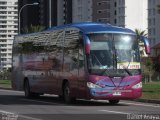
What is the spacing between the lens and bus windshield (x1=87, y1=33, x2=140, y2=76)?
893 inches

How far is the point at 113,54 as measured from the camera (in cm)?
2295

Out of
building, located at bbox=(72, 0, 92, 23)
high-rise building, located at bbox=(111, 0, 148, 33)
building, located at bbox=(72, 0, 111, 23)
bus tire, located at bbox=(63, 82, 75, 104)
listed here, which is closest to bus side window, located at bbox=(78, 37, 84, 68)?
bus tire, located at bbox=(63, 82, 75, 104)

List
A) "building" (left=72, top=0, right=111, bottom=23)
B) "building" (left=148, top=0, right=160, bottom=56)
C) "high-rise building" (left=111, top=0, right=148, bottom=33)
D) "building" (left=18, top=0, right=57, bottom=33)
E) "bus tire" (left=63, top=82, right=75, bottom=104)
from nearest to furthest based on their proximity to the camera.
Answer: "bus tire" (left=63, top=82, right=75, bottom=104) < "building" (left=148, top=0, right=160, bottom=56) < "high-rise building" (left=111, top=0, right=148, bottom=33) < "building" (left=72, top=0, right=111, bottom=23) < "building" (left=18, top=0, right=57, bottom=33)

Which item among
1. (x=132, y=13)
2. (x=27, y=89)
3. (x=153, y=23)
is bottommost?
(x=27, y=89)

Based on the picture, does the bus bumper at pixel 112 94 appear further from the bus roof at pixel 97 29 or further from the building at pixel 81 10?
the building at pixel 81 10

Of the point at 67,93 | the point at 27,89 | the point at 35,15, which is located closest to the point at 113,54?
the point at 67,93

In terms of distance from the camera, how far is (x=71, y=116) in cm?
1762

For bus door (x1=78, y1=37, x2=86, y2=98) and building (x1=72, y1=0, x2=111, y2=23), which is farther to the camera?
building (x1=72, y1=0, x2=111, y2=23)

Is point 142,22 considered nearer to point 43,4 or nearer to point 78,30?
point 43,4

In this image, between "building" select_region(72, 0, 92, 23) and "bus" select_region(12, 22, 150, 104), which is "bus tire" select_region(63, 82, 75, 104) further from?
"building" select_region(72, 0, 92, 23)

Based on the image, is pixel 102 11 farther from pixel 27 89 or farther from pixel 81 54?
pixel 81 54

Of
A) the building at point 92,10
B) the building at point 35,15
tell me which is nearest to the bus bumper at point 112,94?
the building at point 92,10

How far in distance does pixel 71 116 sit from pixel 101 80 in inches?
205

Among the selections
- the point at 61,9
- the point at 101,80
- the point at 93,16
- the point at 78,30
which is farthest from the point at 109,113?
the point at 61,9
